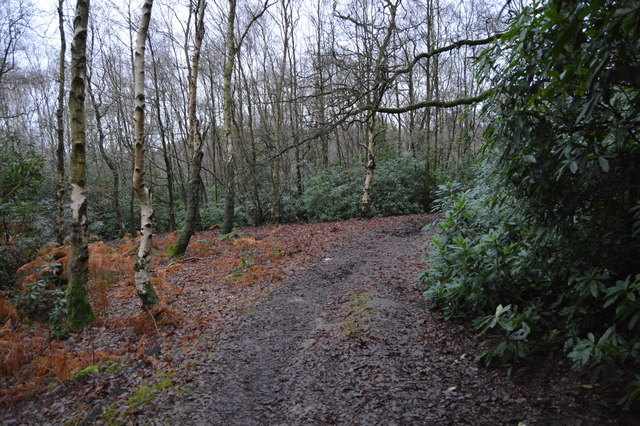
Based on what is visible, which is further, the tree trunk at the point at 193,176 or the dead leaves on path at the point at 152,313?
the tree trunk at the point at 193,176

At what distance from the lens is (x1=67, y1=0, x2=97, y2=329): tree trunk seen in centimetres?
540

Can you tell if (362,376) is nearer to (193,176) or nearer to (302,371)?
(302,371)

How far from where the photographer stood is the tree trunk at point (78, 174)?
5398 mm

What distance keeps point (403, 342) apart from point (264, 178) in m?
15.0

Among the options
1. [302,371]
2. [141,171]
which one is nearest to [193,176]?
[141,171]

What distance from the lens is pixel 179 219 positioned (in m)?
21.3

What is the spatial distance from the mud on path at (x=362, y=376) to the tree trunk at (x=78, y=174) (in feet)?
7.85

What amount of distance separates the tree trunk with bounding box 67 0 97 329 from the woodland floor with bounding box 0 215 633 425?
652 millimetres

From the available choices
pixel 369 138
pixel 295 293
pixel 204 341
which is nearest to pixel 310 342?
pixel 204 341

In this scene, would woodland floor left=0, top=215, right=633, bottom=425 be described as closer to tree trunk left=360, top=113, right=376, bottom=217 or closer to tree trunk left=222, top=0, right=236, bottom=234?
tree trunk left=222, top=0, right=236, bottom=234

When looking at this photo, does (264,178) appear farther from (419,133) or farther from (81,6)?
(81,6)

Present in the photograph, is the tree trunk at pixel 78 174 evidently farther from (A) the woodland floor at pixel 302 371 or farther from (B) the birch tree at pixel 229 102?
(B) the birch tree at pixel 229 102

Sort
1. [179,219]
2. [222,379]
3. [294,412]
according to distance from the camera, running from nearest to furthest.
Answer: [294,412], [222,379], [179,219]

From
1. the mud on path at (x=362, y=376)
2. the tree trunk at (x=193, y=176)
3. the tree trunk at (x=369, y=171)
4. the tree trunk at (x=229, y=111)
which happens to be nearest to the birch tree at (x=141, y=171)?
the mud on path at (x=362, y=376)
